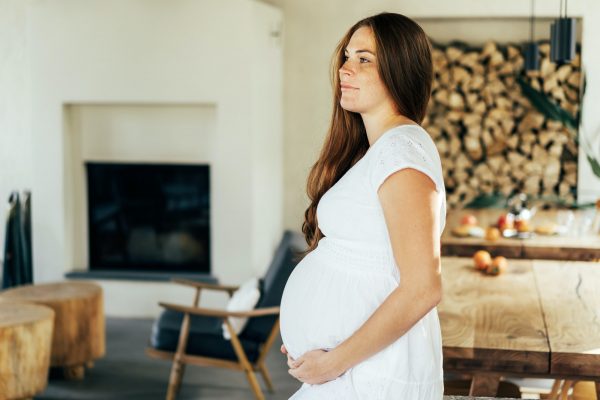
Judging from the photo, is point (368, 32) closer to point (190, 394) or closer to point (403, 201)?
point (403, 201)

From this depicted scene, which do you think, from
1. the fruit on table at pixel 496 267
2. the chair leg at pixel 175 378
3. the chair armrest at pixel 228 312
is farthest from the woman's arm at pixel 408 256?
the chair leg at pixel 175 378

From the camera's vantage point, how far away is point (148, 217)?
6.30m

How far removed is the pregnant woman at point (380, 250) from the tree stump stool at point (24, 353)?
9.02 feet

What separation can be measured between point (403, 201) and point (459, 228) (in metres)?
3.37

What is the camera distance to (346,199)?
1622 millimetres

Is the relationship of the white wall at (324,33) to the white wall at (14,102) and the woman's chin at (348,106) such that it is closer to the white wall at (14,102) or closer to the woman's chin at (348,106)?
the white wall at (14,102)

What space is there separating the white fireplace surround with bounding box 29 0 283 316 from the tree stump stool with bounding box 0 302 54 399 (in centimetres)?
180

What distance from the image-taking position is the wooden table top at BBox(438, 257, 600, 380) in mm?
2461

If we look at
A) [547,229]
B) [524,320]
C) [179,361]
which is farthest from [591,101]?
[524,320]

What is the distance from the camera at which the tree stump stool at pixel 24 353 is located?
4.12 metres

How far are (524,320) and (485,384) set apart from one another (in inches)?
12.6

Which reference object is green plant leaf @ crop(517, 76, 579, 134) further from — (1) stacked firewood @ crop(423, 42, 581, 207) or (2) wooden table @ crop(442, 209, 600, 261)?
(2) wooden table @ crop(442, 209, 600, 261)

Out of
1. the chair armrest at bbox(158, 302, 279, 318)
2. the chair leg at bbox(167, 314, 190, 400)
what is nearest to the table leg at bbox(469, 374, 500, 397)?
the chair armrest at bbox(158, 302, 279, 318)

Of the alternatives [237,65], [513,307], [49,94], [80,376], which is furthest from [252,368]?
[49,94]
